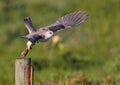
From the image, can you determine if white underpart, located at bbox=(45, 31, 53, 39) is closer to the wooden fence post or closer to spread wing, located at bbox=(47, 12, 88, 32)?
the wooden fence post

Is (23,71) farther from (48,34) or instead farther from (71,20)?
(71,20)

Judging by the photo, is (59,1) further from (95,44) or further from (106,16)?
(95,44)

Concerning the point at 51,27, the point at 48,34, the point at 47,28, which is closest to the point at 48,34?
the point at 48,34

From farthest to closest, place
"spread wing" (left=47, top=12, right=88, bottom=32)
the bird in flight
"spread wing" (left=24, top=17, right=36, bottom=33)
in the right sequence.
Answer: "spread wing" (left=47, top=12, right=88, bottom=32) → "spread wing" (left=24, top=17, right=36, bottom=33) → the bird in flight

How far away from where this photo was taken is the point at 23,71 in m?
7.23

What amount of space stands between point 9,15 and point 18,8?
1.09 ft

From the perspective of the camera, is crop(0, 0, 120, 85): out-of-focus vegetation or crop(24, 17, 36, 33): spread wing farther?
crop(0, 0, 120, 85): out-of-focus vegetation

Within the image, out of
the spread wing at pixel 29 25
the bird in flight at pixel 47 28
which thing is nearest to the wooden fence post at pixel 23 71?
the bird in flight at pixel 47 28

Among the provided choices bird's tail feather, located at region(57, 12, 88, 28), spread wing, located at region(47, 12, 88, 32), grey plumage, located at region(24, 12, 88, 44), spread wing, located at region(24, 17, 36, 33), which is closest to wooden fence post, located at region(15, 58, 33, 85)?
grey plumage, located at region(24, 12, 88, 44)

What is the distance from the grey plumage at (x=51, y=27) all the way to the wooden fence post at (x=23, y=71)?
0.22 meters

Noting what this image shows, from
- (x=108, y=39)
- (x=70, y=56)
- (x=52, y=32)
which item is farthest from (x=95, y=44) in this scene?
(x=52, y=32)

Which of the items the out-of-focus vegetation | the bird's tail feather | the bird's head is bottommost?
the bird's head

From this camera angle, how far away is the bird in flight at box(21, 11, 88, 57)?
7102mm

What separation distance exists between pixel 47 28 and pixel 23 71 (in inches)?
19.8
